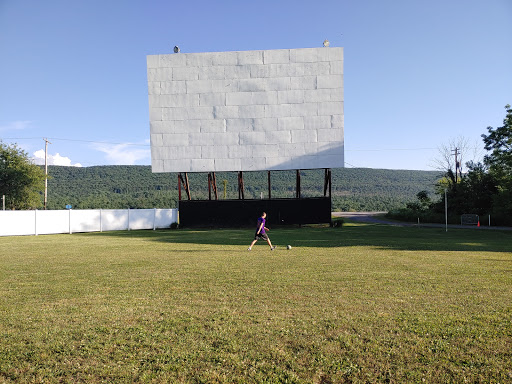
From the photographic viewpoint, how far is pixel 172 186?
370 feet

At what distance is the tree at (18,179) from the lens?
49.9 m

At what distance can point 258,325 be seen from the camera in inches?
A: 227

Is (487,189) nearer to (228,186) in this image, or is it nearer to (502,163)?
(502,163)

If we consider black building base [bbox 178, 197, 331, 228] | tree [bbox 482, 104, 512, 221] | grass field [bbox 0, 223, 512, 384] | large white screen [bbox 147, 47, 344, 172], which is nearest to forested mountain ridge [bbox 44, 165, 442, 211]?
tree [bbox 482, 104, 512, 221]

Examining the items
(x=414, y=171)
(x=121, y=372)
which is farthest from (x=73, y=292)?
(x=414, y=171)

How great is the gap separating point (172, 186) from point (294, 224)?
8410cm

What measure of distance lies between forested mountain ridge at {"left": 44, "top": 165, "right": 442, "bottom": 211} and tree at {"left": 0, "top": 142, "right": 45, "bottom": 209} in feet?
121

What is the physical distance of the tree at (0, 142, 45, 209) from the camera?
4988cm

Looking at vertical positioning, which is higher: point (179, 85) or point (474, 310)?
point (179, 85)

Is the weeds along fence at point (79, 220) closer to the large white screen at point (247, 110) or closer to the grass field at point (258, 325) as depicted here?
the large white screen at point (247, 110)

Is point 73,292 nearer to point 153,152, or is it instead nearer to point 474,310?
point 474,310

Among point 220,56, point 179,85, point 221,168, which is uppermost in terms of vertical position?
point 220,56

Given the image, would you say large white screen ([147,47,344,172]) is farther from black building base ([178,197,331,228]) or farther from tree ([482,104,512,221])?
tree ([482,104,512,221])

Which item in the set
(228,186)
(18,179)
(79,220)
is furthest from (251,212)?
(228,186)
